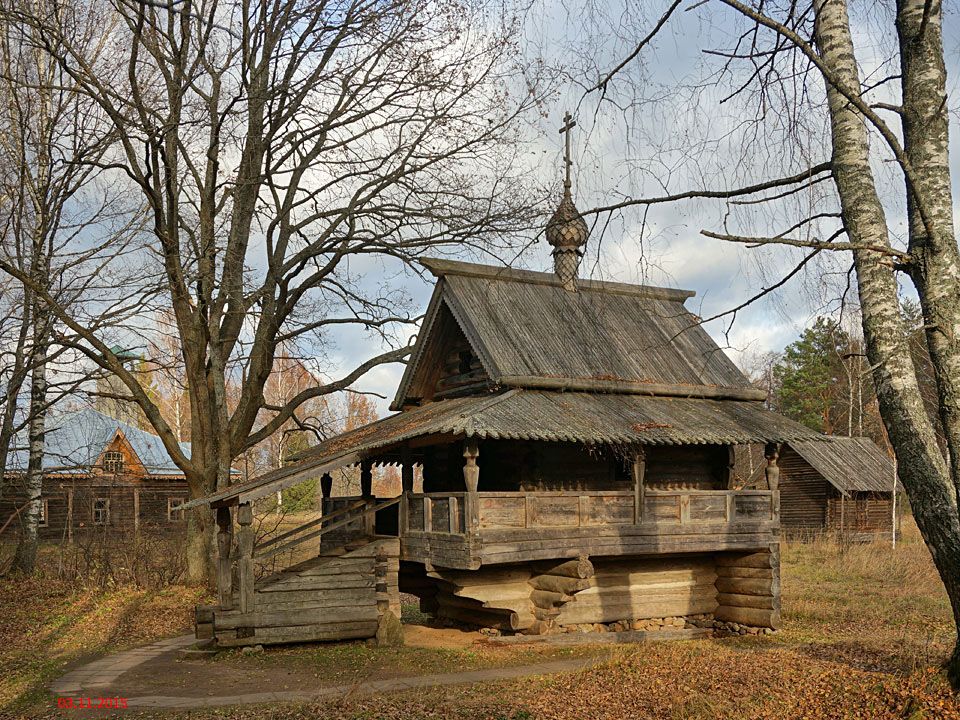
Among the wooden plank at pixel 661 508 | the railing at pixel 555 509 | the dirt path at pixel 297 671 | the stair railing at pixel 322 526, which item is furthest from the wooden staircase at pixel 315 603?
the wooden plank at pixel 661 508

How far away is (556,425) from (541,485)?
2.37 m

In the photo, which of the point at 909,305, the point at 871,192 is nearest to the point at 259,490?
the point at 871,192

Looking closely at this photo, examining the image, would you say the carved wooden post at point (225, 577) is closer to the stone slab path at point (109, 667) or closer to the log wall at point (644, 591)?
the stone slab path at point (109, 667)

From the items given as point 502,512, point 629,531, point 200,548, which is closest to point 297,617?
point 502,512

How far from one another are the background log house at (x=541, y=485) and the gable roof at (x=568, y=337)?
0.05 meters

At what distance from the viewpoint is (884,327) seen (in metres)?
8.38

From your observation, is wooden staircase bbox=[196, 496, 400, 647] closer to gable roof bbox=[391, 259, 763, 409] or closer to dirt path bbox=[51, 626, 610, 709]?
dirt path bbox=[51, 626, 610, 709]

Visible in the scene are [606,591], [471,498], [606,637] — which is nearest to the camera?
[471,498]

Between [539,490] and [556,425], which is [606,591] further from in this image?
[556,425]

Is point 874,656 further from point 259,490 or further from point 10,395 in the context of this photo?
point 10,395

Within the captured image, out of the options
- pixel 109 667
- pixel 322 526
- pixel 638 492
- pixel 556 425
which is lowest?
pixel 109 667

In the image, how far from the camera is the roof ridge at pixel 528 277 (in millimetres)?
19625

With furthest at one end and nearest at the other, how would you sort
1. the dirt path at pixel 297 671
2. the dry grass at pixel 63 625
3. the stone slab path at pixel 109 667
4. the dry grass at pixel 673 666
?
1. the dry grass at pixel 63 625
2. the stone slab path at pixel 109 667
3. the dirt path at pixel 297 671
4. the dry grass at pixel 673 666

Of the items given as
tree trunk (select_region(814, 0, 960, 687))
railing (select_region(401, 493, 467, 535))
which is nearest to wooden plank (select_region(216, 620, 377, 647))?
railing (select_region(401, 493, 467, 535))
